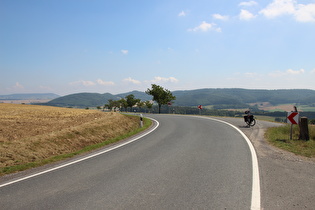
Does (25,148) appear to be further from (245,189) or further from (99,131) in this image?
(245,189)

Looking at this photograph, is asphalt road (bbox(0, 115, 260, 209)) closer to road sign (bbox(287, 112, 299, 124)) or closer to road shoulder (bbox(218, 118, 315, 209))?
road shoulder (bbox(218, 118, 315, 209))

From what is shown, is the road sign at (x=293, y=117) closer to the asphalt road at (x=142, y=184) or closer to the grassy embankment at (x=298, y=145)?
the grassy embankment at (x=298, y=145)

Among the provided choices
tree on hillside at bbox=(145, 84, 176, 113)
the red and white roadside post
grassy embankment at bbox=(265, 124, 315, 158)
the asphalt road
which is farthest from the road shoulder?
tree on hillside at bbox=(145, 84, 176, 113)

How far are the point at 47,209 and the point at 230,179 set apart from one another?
3.93 metres

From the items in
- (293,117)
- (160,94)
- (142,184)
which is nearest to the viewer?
(142,184)

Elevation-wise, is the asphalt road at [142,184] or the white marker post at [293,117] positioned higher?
the white marker post at [293,117]

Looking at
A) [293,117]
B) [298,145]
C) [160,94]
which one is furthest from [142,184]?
[160,94]

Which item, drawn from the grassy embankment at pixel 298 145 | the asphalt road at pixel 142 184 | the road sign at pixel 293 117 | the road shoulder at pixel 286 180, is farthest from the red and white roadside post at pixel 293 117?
the asphalt road at pixel 142 184

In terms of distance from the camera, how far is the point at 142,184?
484cm

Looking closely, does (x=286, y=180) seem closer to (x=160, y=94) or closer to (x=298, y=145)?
(x=298, y=145)

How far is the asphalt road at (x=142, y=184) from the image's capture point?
3945 millimetres

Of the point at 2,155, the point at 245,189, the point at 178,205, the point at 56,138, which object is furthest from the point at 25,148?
the point at 245,189

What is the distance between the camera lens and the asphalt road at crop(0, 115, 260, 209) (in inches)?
155

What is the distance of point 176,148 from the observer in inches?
344
